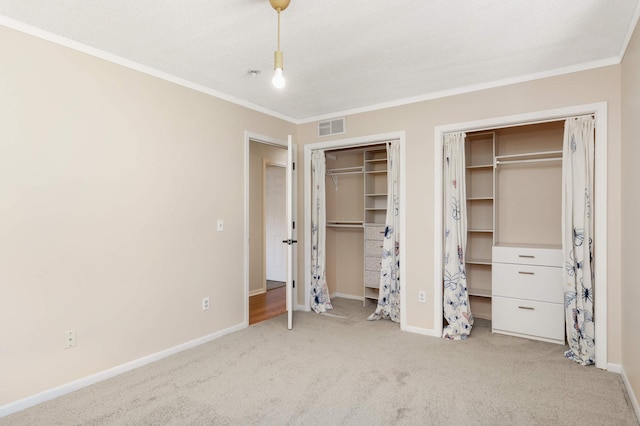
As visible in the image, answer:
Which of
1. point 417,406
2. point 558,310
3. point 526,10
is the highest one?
point 526,10

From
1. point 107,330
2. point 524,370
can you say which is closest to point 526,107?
point 524,370

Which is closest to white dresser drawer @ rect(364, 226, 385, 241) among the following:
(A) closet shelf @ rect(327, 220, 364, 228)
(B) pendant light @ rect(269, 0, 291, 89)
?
(A) closet shelf @ rect(327, 220, 364, 228)

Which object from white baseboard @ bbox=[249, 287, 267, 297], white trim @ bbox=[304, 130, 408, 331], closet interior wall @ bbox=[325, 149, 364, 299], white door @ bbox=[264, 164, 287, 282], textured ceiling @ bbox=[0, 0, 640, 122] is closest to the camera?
textured ceiling @ bbox=[0, 0, 640, 122]

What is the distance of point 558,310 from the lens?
11.5ft

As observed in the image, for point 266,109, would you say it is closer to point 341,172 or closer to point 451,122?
point 341,172

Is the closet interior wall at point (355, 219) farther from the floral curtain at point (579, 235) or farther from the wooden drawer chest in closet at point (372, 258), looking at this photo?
the floral curtain at point (579, 235)

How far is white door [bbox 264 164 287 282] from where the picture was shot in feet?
21.7

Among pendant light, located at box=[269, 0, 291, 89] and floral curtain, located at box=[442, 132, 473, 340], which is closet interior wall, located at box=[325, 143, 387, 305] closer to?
floral curtain, located at box=[442, 132, 473, 340]

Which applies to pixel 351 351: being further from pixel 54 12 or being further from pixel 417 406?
pixel 54 12

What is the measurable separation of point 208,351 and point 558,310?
3.26 m

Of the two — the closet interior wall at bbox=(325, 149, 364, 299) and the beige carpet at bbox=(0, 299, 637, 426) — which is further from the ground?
the closet interior wall at bbox=(325, 149, 364, 299)

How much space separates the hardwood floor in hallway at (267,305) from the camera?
453cm

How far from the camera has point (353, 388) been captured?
2.67 metres

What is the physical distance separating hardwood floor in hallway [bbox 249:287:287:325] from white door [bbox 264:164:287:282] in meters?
0.67
